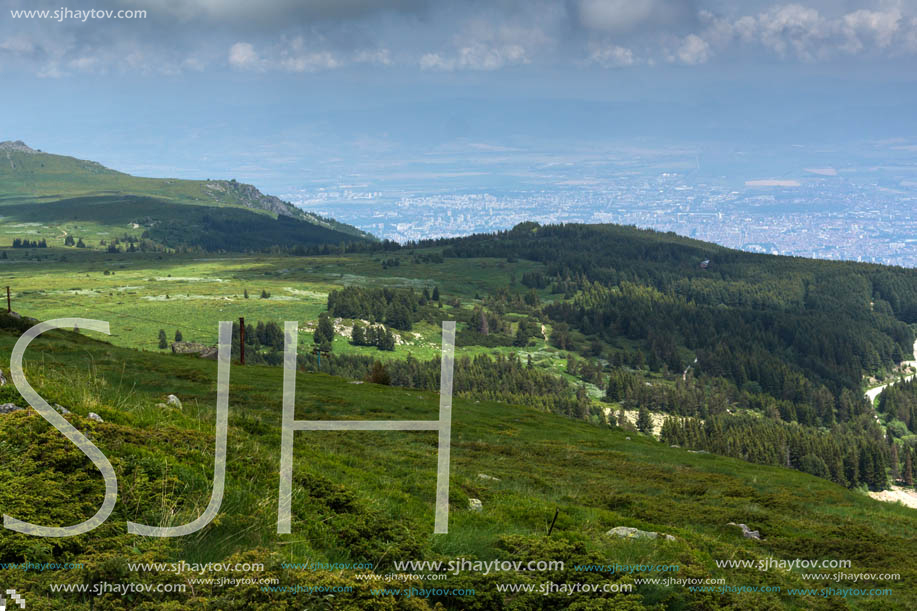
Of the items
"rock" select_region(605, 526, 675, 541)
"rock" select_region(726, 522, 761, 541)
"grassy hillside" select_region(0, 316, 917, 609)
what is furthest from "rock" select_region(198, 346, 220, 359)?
"rock" select_region(605, 526, 675, 541)

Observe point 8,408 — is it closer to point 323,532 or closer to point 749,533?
point 323,532

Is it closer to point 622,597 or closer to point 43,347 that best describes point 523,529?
point 622,597

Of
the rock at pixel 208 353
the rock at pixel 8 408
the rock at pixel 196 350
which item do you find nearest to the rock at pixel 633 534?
the rock at pixel 8 408

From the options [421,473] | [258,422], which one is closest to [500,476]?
[421,473]

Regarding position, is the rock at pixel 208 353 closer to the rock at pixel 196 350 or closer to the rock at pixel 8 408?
the rock at pixel 196 350

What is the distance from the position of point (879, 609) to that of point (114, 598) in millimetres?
16342

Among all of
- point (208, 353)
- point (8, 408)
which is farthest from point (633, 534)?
point (208, 353)

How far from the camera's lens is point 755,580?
1359 centimetres

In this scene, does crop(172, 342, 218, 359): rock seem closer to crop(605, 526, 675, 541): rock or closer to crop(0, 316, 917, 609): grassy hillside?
crop(0, 316, 917, 609): grassy hillside

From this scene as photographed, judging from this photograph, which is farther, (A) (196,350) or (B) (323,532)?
(A) (196,350)

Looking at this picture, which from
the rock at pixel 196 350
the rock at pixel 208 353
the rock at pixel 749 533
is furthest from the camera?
the rock at pixel 196 350

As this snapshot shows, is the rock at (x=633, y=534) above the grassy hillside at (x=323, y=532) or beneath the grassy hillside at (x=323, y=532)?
beneath

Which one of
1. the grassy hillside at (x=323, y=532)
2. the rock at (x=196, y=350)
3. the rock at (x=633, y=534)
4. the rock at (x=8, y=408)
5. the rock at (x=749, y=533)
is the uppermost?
the rock at (x=8, y=408)

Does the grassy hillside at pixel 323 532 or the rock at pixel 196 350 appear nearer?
the grassy hillside at pixel 323 532
